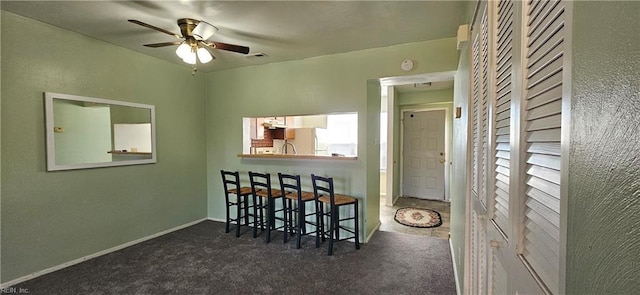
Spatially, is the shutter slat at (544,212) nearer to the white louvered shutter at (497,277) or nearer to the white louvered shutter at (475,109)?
the white louvered shutter at (497,277)

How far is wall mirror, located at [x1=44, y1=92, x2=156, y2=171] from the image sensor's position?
2.60 m

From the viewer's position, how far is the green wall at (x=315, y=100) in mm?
3090

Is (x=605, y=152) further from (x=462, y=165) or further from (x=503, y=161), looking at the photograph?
(x=462, y=165)

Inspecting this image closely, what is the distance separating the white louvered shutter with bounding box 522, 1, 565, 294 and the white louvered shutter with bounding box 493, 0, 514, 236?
208mm

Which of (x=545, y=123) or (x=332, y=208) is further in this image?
(x=332, y=208)

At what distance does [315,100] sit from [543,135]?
9.77ft

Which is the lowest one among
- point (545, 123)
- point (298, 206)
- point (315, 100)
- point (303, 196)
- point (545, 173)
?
point (298, 206)

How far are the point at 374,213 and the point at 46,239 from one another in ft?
11.8

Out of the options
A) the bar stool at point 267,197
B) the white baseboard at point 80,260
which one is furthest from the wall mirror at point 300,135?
the white baseboard at point 80,260

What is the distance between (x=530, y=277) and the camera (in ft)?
2.24

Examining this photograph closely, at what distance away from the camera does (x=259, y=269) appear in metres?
2.63

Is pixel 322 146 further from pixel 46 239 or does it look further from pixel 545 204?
pixel 545 204

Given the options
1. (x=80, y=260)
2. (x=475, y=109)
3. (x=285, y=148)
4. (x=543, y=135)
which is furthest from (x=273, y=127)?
(x=543, y=135)

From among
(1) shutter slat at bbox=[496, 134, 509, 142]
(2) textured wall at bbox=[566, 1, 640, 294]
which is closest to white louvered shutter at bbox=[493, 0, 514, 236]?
(1) shutter slat at bbox=[496, 134, 509, 142]
